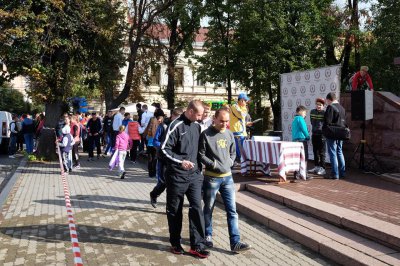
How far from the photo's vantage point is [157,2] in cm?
1864

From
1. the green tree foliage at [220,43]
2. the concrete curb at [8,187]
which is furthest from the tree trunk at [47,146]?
the green tree foliage at [220,43]

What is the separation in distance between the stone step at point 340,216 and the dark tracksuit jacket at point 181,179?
6.92 feet

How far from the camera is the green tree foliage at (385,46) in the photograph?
2131cm

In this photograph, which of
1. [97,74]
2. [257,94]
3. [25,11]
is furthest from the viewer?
[257,94]

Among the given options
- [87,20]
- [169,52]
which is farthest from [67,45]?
[169,52]

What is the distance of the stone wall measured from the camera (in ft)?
31.8

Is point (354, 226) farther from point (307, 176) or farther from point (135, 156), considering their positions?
point (135, 156)

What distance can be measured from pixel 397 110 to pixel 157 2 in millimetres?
12424

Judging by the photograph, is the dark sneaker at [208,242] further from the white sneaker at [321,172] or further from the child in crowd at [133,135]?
the child in crowd at [133,135]

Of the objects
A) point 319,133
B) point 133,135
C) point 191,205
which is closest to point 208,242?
point 191,205

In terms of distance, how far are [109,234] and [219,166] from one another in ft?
7.08

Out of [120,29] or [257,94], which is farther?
[257,94]

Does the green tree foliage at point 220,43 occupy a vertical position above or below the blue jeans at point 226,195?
above

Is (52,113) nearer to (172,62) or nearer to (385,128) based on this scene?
(172,62)
